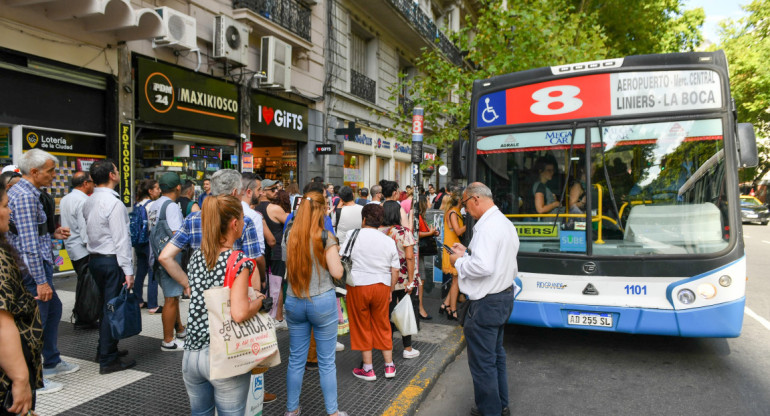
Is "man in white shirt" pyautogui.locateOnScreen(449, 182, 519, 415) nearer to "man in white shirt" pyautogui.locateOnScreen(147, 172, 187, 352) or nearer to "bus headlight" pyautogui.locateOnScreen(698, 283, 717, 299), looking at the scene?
"bus headlight" pyautogui.locateOnScreen(698, 283, 717, 299)

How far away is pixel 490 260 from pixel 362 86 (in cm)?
1507

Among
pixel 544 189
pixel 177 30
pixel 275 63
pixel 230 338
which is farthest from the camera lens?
pixel 275 63

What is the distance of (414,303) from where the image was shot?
5.70m

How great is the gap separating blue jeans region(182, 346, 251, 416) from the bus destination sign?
4027mm

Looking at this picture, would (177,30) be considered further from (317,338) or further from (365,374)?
(317,338)

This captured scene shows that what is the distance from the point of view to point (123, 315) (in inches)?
164

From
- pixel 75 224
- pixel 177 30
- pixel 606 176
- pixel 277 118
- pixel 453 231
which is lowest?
pixel 453 231

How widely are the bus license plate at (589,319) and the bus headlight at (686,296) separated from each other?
63 cm

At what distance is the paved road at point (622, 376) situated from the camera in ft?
12.9

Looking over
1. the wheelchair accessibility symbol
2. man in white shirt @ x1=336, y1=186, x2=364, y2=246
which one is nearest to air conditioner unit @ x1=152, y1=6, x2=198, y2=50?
man in white shirt @ x1=336, y1=186, x2=364, y2=246

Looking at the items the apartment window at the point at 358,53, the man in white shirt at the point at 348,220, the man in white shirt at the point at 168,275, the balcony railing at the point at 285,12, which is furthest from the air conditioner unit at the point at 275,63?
the man in white shirt at the point at 348,220

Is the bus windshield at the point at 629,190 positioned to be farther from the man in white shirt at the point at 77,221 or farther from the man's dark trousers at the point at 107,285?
the man in white shirt at the point at 77,221

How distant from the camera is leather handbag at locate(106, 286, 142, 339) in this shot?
415cm

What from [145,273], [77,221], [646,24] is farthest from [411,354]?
[646,24]
